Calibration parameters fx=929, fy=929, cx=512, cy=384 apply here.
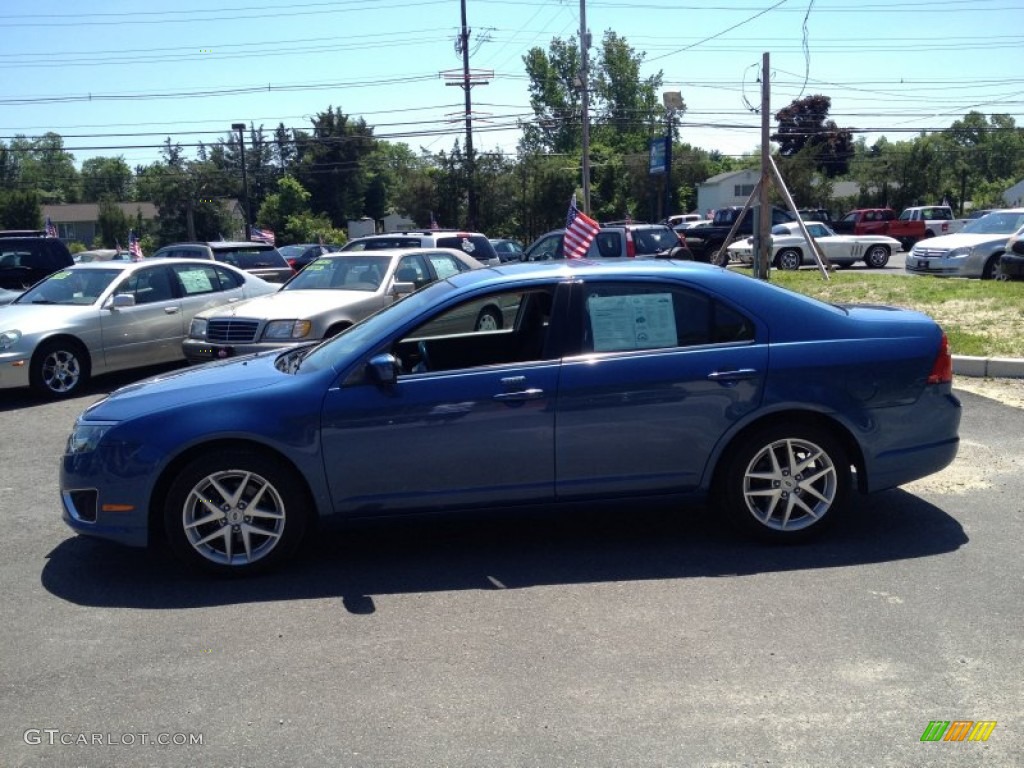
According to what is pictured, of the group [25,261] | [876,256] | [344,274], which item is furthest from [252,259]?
[876,256]

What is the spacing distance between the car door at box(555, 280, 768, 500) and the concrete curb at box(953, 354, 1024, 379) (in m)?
5.53

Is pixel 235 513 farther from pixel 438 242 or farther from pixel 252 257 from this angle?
pixel 252 257

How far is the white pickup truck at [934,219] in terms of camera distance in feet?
131

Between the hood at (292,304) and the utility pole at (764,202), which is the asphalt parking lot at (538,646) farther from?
the utility pole at (764,202)

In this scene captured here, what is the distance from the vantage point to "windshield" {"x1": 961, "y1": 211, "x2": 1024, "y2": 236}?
20219 millimetres

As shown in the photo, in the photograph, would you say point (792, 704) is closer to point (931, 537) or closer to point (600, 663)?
point (600, 663)

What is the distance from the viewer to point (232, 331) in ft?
32.7

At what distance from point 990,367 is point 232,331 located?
7.87 metres

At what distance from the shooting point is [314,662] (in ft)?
13.0

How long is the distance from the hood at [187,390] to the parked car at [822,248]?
78.2 ft

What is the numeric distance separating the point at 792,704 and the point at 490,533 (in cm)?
233

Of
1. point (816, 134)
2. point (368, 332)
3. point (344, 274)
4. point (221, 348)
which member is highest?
point (816, 134)

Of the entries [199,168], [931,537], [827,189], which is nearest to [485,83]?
[827,189]

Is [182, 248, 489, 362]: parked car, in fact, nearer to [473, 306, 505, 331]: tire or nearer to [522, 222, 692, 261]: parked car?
[473, 306, 505, 331]: tire
